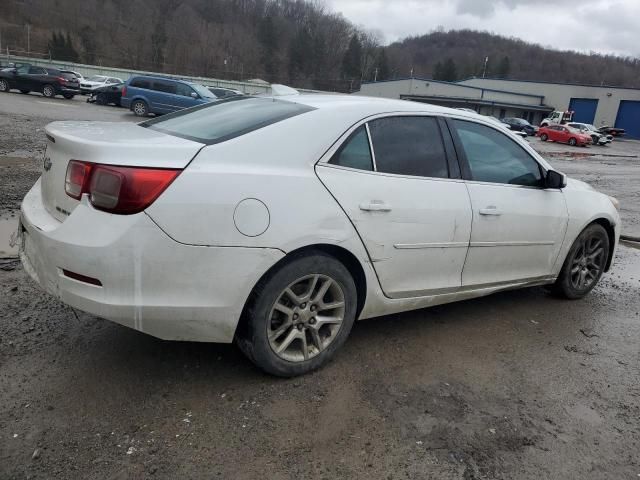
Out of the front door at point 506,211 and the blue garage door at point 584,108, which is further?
the blue garage door at point 584,108

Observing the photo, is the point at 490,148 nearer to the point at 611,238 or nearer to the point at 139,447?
the point at 611,238

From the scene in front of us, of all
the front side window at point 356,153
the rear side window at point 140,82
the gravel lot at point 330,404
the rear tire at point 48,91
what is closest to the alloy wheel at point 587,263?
the gravel lot at point 330,404

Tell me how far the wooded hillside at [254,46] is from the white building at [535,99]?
1505 inches

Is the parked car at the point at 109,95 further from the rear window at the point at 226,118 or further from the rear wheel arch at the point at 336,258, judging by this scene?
the rear wheel arch at the point at 336,258

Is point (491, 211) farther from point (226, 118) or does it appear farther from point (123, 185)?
point (123, 185)

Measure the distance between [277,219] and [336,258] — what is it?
515mm

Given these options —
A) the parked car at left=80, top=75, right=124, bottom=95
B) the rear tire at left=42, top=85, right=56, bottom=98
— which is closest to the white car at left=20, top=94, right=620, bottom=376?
the rear tire at left=42, top=85, right=56, bottom=98

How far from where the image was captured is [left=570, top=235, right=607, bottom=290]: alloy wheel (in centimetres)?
470

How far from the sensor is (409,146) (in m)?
3.42

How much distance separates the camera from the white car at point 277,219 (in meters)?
2.52

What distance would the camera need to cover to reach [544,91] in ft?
233

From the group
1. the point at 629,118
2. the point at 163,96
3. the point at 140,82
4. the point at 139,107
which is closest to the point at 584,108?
the point at 629,118

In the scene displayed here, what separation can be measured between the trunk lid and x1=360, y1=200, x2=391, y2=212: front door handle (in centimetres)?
96

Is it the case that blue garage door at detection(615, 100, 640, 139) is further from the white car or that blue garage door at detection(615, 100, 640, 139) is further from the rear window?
the rear window
